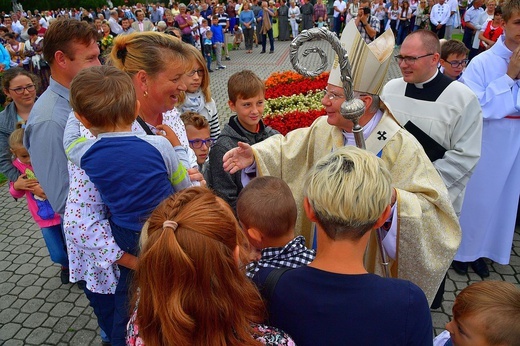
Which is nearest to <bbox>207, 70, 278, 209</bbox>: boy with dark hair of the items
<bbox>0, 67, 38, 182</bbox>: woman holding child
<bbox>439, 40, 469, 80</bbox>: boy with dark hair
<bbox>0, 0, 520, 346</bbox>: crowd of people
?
<bbox>0, 0, 520, 346</bbox>: crowd of people

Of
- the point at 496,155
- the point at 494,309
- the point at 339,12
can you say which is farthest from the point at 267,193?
the point at 339,12

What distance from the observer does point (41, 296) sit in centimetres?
395

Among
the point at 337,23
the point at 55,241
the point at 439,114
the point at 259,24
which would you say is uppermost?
the point at 439,114

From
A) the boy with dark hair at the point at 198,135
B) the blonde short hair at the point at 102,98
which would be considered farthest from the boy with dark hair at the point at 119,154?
the boy with dark hair at the point at 198,135

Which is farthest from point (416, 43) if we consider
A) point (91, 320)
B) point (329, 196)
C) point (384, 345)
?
point (91, 320)

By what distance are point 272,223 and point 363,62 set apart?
1099 mm

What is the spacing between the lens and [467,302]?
1.88 meters

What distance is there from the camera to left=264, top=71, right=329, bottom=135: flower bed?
4809 mm

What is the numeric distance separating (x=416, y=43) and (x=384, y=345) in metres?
2.50

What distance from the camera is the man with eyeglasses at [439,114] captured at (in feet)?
9.57

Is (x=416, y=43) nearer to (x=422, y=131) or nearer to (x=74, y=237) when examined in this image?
(x=422, y=131)

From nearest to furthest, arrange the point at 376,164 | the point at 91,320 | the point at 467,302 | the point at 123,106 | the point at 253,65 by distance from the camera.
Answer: the point at 376,164 → the point at 123,106 → the point at 467,302 → the point at 91,320 → the point at 253,65

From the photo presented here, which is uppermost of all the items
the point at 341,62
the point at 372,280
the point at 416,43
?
the point at 341,62

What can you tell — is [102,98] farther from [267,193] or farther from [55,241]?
[55,241]
